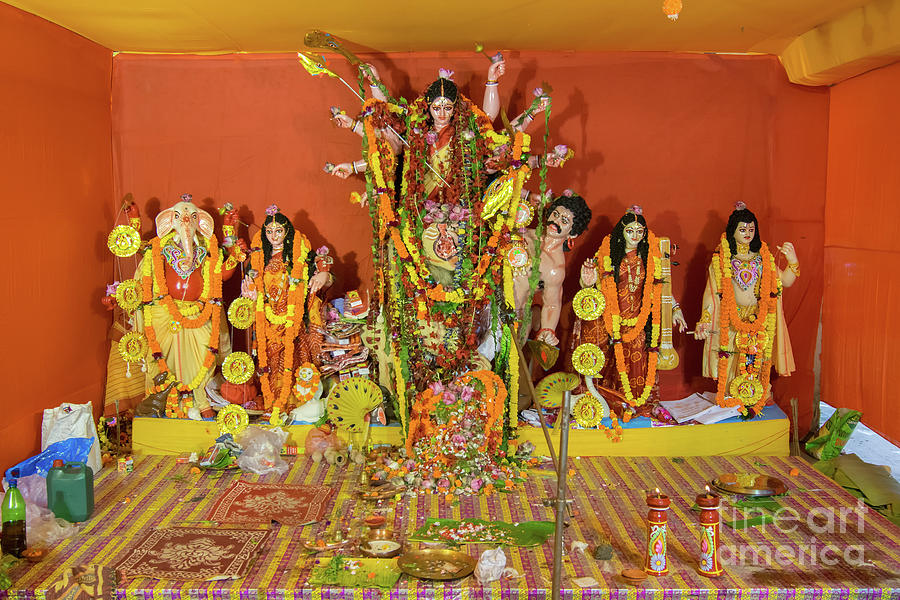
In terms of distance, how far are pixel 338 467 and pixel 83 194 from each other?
2824 millimetres

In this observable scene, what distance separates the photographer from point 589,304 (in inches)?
252

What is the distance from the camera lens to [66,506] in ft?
17.4

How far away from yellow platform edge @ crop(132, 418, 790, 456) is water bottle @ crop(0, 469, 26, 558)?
1.73 metres

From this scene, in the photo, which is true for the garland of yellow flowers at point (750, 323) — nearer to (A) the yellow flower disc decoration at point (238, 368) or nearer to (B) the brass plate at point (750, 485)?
(B) the brass plate at point (750, 485)

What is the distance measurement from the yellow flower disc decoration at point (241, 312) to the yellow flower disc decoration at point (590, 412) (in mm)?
2554

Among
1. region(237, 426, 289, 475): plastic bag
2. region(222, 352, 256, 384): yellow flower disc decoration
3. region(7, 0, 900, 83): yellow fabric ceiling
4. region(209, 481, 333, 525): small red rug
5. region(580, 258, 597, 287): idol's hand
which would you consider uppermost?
region(7, 0, 900, 83): yellow fabric ceiling

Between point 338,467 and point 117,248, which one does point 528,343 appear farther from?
point 117,248

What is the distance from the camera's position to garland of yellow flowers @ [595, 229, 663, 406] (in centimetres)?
638

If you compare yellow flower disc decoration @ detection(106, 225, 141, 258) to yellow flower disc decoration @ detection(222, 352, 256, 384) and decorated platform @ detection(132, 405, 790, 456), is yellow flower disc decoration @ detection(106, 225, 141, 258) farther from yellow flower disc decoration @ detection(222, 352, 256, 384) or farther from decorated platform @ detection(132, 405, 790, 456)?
decorated platform @ detection(132, 405, 790, 456)

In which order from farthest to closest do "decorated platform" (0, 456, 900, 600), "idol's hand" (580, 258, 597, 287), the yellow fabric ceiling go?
"idol's hand" (580, 258, 597, 287), the yellow fabric ceiling, "decorated platform" (0, 456, 900, 600)

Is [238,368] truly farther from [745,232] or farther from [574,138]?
[745,232]

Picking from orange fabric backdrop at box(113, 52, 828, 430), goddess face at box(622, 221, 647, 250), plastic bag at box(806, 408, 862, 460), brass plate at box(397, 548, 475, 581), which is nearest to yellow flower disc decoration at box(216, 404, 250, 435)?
orange fabric backdrop at box(113, 52, 828, 430)

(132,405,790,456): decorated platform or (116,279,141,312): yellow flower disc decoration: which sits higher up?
(116,279,141,312): yellow flower disc decoration

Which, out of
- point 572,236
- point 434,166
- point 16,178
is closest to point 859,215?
point 572,236
